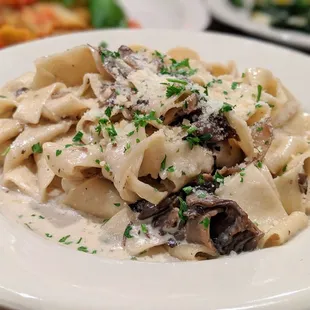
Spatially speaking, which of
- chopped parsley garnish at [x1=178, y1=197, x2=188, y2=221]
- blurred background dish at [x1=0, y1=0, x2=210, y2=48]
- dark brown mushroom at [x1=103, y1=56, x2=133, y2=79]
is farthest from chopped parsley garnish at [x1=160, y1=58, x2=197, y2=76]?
blurred background dish at [x1=0, y1=0, x2=210, y2=48]

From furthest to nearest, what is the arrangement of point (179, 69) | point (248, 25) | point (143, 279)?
point (248, 25)
point (179, 69)
point (143, 279)

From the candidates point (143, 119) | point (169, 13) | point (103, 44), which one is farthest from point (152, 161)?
point (169, 13)

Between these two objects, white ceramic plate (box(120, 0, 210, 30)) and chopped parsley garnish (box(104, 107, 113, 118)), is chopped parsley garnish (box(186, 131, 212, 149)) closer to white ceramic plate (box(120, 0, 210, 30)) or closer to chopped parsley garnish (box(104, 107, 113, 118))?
chopped parsley garnish (box(104, 107, 113, 118))

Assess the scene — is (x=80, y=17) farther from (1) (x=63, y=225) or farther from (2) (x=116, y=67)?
(1) (x=63, y=225)

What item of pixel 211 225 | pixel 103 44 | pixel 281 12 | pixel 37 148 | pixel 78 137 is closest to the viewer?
pixel 211 225

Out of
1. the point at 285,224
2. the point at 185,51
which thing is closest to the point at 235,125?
the point at 285,224

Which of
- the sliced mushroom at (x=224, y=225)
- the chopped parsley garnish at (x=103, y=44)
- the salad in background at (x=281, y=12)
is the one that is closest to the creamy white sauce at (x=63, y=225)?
the sliced mushroom at (x=224, y=225)

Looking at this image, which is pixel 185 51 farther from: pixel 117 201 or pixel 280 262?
pixel 280 262
